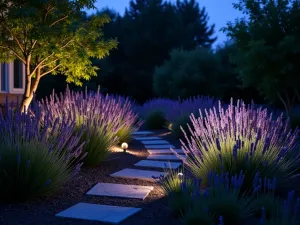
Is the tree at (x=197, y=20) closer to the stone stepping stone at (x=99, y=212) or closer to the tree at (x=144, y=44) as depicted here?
the tree at (x=144, y=44)

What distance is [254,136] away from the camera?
3785 mm

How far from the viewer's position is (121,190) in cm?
404

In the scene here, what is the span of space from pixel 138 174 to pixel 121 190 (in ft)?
2.72

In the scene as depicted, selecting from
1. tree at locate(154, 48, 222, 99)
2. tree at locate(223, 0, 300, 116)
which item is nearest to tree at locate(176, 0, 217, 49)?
tree at locate(154, 48, 222, 99)

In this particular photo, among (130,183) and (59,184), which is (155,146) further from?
(59,184)

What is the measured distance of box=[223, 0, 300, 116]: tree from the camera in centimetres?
898

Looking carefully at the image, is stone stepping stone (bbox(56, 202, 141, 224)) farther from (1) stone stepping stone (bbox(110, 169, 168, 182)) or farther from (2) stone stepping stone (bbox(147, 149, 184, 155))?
(2) stone stepping stone (bbox(147, 149, 184, 155))

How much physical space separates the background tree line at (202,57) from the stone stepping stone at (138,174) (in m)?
5.25

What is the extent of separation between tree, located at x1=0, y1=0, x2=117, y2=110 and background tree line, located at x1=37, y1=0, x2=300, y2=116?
14.7ft

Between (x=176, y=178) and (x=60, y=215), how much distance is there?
1.12 m

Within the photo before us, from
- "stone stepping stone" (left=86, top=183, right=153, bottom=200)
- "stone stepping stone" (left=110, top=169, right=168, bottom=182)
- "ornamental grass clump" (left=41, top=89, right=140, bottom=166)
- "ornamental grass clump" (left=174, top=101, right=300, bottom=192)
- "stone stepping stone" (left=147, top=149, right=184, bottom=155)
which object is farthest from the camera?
"stone stepping stone" (left=147, top=149, right=184, bottom=155)

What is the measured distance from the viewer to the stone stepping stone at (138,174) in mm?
4654

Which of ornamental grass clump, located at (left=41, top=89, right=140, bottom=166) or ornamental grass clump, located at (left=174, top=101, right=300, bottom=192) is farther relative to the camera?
ornamental grass clump, located at (left=41, top=89, right=140, bottom=166)

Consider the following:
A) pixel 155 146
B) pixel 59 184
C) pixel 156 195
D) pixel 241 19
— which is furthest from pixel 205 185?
pixel 241 19
